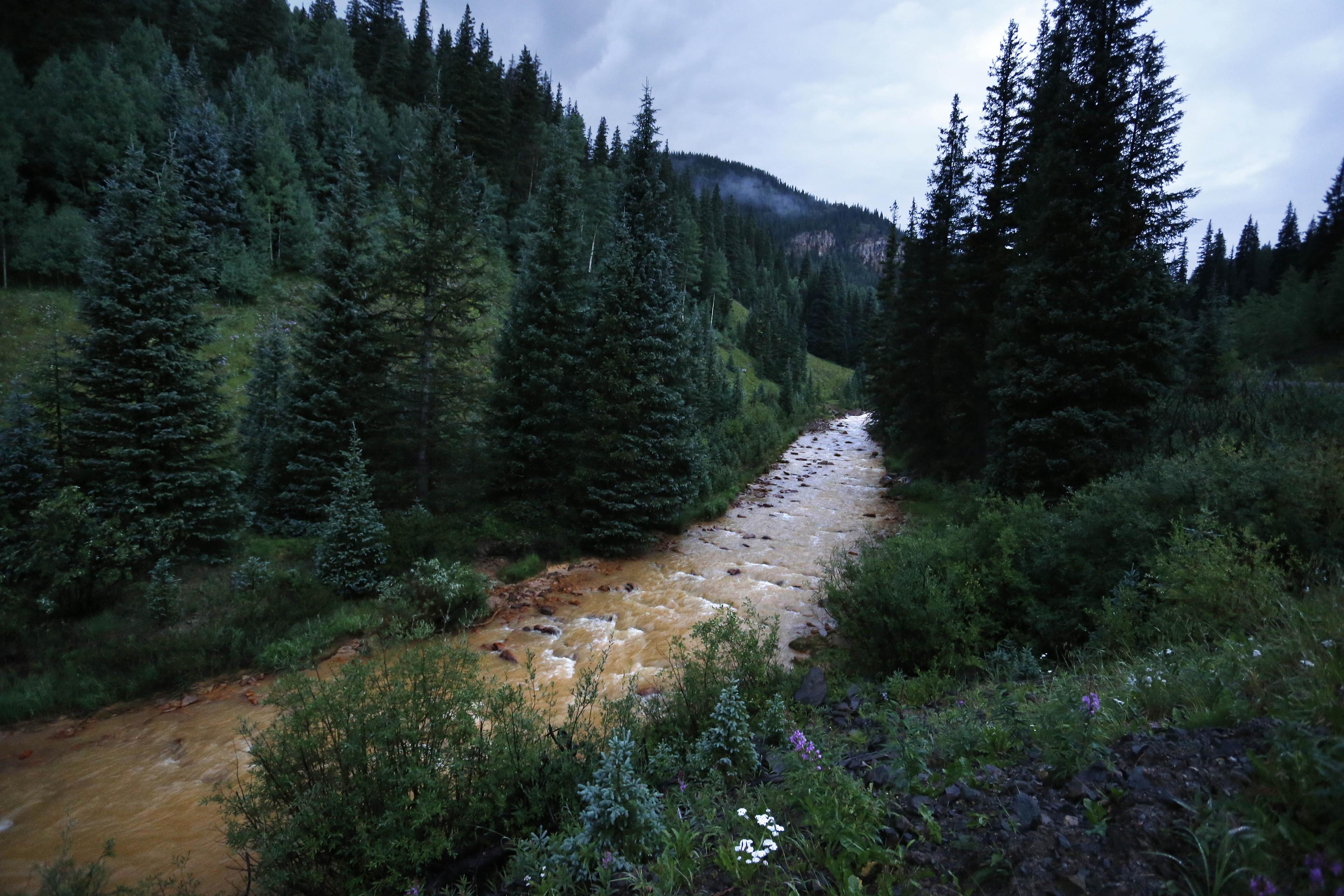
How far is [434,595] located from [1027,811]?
11.3 m

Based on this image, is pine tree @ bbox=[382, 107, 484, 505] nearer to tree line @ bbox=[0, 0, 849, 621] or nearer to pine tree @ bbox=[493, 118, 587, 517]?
tree line @ bbox=[0, 0, 849, 621]

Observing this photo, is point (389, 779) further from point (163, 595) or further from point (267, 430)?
point (267, 430)

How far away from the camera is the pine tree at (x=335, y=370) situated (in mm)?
14789

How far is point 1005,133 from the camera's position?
18234 mm

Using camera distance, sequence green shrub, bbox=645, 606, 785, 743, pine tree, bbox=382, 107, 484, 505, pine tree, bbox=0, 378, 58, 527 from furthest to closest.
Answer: pine tree, bbox=382, 107, 484, 505 < pine tree, bbox=0, 378, 58, 527 < green shrub, bbox=645, 606, 785, 743

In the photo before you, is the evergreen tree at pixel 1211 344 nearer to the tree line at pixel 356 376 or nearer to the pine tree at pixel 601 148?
the tree line at pixel 356 376

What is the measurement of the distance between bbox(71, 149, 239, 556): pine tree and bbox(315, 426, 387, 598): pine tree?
8.83ft

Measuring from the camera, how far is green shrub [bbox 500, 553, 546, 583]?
1407 centimetres

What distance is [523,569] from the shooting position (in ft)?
46.9

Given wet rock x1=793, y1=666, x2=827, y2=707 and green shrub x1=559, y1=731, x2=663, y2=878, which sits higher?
green shrub x1=559, y1=731, x2=663, y2=878

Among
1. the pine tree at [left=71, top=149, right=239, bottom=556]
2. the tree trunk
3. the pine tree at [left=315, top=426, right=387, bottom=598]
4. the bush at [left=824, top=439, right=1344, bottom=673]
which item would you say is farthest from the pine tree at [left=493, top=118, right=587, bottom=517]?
the bush at [left=824, top=439, right=1344, bottom=673]

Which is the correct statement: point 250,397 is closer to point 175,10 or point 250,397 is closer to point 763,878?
point 763,878

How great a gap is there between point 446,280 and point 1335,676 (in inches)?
693

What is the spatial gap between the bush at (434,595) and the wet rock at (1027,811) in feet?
32.8
